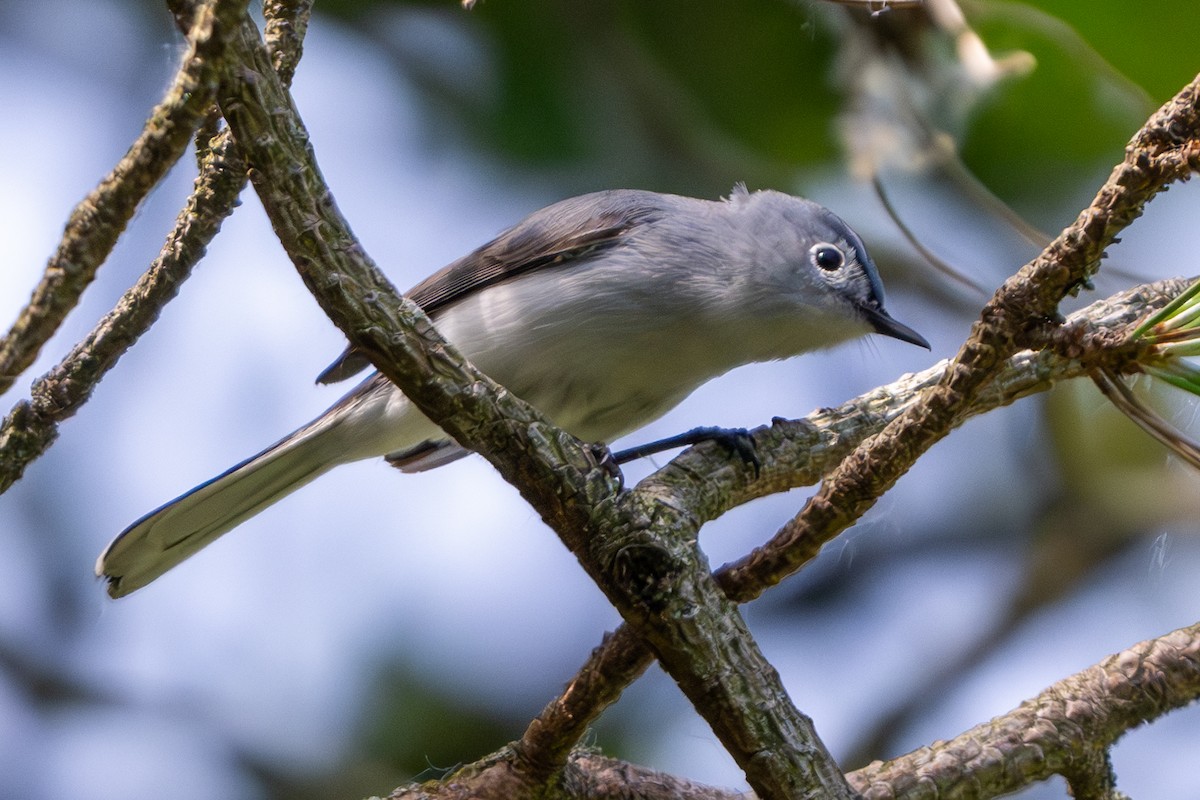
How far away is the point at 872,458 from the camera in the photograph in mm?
1634

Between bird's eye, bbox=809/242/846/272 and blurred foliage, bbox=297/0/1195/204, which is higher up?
blurred foliage, bbox=297/0/1195/204

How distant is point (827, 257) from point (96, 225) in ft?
6.79

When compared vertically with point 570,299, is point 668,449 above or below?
below

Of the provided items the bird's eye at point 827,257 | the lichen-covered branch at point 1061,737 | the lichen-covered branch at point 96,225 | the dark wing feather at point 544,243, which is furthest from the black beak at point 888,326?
the lichen-covered branch at point 96,225

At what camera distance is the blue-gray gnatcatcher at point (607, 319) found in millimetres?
2672

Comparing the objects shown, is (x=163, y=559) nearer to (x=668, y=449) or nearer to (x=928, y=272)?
(x=668, y=449)

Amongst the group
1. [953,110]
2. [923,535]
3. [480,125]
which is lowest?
[923,535]

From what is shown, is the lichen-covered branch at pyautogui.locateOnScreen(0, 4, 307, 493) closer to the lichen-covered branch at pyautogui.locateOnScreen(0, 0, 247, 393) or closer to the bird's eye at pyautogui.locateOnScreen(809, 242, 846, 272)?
the lichen-covered branch at pyautogui.locateOnScreen(0, 0, 247, 393)

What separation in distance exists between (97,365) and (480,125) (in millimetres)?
3010

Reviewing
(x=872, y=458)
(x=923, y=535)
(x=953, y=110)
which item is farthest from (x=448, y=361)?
(x=923, y=535)

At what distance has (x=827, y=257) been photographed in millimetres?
2926

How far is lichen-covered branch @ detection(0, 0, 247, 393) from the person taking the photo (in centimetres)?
118

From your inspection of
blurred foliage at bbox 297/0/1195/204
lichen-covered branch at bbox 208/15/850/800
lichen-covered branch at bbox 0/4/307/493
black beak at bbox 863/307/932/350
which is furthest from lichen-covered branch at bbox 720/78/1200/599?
blurred foliage at bbox 297/0/1195/204

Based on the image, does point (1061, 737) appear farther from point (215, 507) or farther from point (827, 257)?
point (215, 507)
